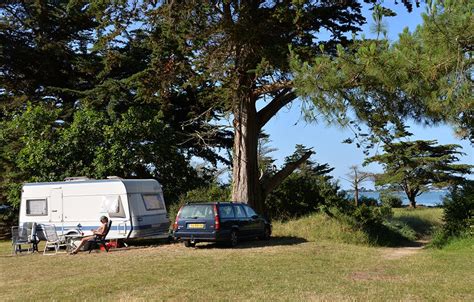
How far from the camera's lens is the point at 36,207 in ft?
64.5

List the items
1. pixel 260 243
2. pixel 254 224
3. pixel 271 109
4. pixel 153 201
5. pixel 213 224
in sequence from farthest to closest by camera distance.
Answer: pixel 271 109 → pixel 153 201 → pixel 254 224 → pixel 260 243 → pixel 213 224

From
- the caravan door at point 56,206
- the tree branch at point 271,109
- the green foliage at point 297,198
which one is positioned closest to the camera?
the caravan door at point 56,206

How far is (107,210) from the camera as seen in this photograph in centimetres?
1805

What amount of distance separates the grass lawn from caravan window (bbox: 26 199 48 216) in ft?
9.75

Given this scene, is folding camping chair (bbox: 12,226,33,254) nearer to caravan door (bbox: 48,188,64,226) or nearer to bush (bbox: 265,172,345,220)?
caravan door (bbox: 48,188,64,226)

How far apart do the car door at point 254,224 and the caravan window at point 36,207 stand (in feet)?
24.8

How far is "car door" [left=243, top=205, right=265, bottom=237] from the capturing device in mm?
17734

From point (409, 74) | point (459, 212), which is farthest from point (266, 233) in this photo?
point (409, 74)

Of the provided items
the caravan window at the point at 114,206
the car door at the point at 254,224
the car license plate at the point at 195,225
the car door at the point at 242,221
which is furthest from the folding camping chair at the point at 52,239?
the car door at the point at 254,224

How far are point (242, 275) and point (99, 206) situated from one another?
9.20 m

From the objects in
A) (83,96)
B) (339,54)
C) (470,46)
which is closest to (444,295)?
(470,46)

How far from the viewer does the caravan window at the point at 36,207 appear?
19405 mm

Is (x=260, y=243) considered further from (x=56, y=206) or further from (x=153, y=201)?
(x=56, y=206)

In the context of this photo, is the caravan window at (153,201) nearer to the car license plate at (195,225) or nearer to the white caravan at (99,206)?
the white caravan at (99,206)
